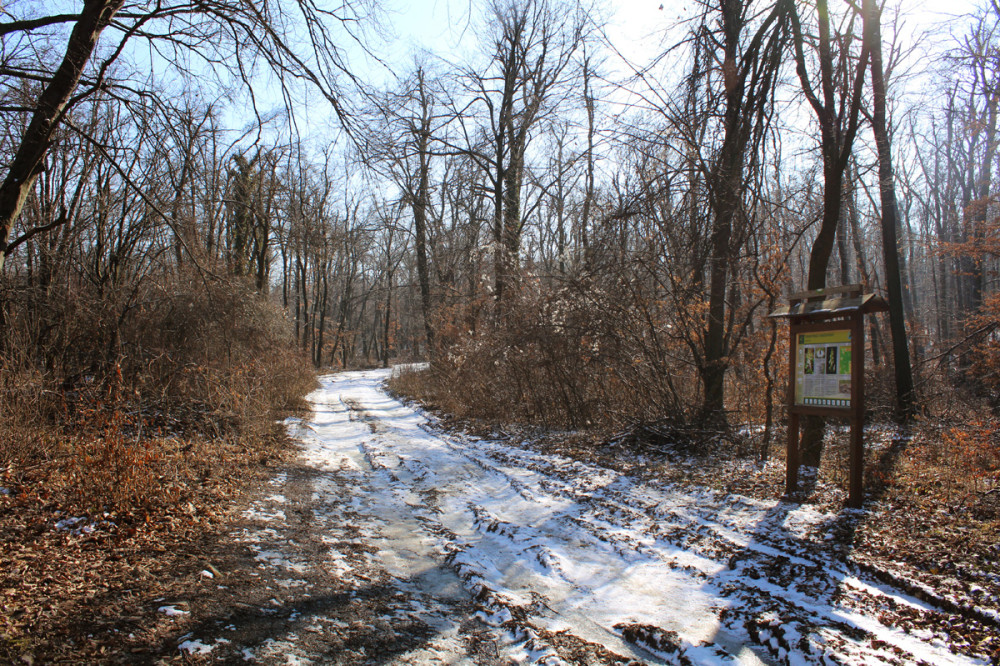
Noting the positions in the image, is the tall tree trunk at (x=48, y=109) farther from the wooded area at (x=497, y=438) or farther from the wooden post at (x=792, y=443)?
the wooden post at (x=792, y=443)

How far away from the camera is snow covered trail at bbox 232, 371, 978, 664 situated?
2.97 meters

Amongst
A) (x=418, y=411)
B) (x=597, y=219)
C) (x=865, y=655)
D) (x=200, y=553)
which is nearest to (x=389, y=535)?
(x=200, y=553)

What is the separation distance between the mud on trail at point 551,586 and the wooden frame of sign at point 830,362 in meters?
0.74

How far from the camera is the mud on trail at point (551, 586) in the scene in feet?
9.56

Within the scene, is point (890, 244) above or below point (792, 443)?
above

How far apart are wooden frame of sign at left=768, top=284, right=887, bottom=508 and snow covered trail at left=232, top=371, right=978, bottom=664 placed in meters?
0.74

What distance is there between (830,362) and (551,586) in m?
3.66

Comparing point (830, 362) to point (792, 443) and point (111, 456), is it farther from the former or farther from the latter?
point (111, 456)

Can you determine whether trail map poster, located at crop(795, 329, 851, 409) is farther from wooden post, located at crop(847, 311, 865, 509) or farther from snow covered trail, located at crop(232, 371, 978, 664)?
snow covered trail, located at crop(232, 371, 978, 664)

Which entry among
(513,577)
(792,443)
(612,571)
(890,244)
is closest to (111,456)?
(513,577)

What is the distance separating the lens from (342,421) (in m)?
12.0

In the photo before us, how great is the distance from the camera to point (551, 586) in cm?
375

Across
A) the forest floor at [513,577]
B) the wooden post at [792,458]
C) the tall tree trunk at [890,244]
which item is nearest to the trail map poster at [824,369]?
the wooden post at [792,458]

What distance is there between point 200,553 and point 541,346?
23.5 feet
